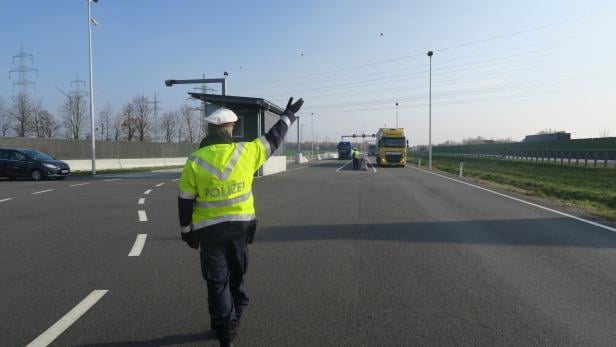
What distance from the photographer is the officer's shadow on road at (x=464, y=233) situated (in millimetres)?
7125

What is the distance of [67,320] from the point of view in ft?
12.6

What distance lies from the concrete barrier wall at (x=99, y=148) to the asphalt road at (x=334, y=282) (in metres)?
20.7

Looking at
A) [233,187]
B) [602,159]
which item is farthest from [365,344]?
[602,159]

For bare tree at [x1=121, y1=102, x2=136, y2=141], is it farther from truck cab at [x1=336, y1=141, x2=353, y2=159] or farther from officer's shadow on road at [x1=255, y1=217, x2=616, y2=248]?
officer's shadow on road at [x1=255, y1=217, x2=616, y2=248]

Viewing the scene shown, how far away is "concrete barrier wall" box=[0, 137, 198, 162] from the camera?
27.2 m

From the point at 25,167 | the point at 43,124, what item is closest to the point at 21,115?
the point at 43,124

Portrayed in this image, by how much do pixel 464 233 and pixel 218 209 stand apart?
5.64 m

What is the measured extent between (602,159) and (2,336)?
3587 cm

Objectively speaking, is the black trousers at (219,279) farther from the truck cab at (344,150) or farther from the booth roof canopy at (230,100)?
the truck cab at (344,150)

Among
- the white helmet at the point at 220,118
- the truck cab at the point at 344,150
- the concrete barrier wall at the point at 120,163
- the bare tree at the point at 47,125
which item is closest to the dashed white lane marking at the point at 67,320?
the white helmet at the point at 220,118

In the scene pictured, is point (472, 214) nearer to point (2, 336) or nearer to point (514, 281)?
point (514, 281)

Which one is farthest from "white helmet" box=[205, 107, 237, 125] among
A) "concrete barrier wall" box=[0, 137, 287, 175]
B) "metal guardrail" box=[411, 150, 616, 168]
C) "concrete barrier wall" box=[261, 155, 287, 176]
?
"metal guardrail" box=[411, 150, 616, 168]

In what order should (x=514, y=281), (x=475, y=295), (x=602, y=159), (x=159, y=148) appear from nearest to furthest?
(x=475, y=295)
(x=514, y=281)
(x=602, y=159)
(x=159, y=148)

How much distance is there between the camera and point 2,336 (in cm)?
352
